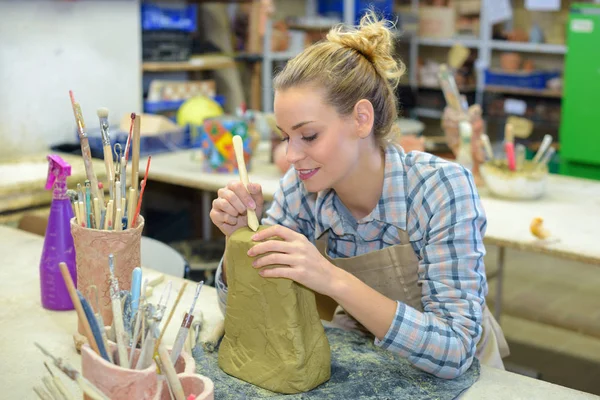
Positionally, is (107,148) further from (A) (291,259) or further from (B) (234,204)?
(A) (291,259)

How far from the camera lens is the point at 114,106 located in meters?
3.59

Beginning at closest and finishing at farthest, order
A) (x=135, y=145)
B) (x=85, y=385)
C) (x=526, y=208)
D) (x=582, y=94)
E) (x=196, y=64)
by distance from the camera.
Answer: (x=85, y=385) < (x=135, y=145) < (x=526, y=208) < (x=196, y=64) < (x=582, y=94)

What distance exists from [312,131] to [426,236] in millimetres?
294

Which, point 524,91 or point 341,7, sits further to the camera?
point 341,7

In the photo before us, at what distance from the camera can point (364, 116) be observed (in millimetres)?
1430

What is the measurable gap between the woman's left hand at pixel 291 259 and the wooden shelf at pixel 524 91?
4153 millimetres

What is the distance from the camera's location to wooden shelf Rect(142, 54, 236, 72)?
3.94 metres

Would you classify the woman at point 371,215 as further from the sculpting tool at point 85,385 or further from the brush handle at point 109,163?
the sculpting tool at point 85,385

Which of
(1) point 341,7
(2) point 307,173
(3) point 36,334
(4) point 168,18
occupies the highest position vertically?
(1) point 341,7

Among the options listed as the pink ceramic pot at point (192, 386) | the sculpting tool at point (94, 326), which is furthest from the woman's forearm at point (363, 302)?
the sculpting tool at point (94, 326)

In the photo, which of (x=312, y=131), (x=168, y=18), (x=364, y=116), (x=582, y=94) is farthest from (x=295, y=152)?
(x=582, y=94)

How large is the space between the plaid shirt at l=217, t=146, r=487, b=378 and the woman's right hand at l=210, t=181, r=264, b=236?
0.48ft

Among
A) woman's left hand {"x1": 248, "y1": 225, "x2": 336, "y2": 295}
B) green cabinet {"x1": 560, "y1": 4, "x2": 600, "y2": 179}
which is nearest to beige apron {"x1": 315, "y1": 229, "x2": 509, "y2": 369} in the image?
woman's left hand {"x1": 248, "y1": 225, "x2": 336, "y2": 295}

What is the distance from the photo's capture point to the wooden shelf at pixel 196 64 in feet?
12.9
